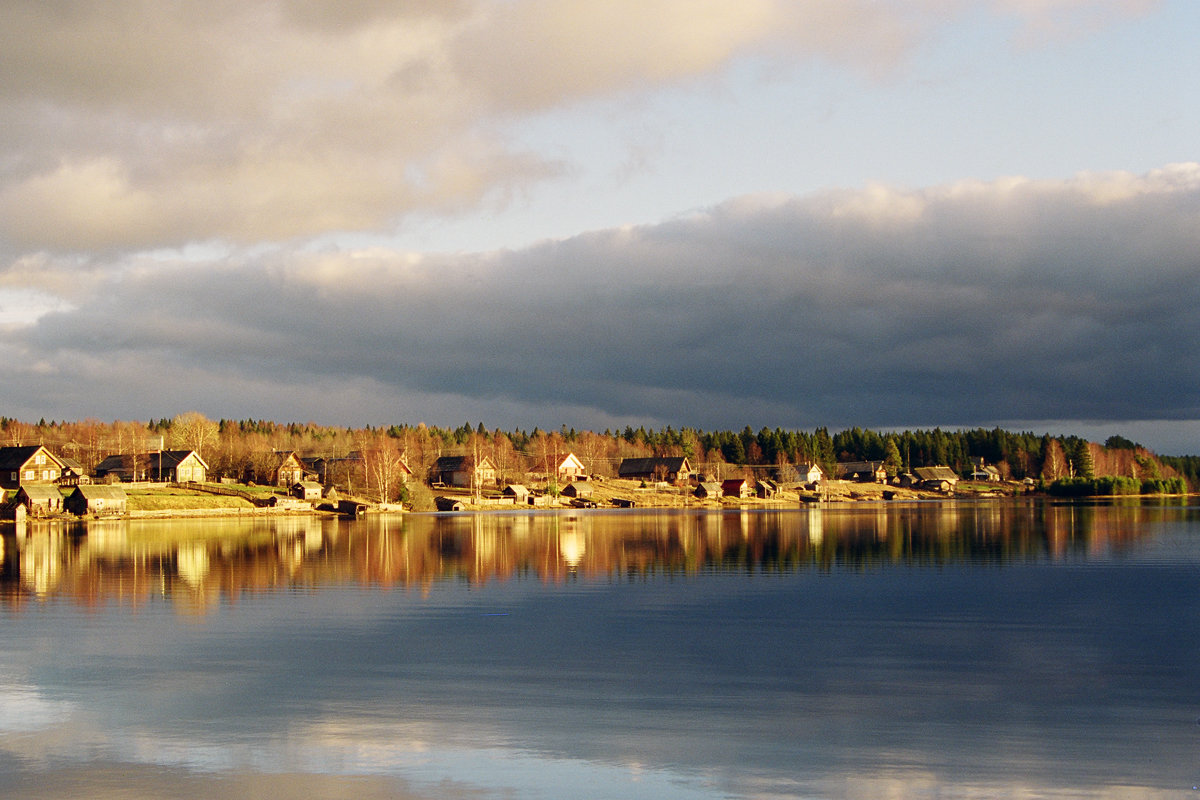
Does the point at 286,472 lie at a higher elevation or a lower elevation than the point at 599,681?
higher

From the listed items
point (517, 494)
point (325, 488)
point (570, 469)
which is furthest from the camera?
point (570, 469)

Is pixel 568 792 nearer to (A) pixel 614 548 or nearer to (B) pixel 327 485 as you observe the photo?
(A) pixel 614 548

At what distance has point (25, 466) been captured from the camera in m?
126

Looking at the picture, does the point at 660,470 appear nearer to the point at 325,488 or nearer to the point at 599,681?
the point at 325,488

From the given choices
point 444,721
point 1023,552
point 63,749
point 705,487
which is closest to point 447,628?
point 444,721

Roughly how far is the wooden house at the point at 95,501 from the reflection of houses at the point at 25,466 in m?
28.9

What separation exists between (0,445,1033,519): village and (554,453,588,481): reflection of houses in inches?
8.4

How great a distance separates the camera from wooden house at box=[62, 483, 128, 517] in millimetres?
99750

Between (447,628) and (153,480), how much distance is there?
119m

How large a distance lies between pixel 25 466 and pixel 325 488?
3577 cm

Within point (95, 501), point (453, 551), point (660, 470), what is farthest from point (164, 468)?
point (660, 470)

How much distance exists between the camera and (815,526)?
92.1 metres

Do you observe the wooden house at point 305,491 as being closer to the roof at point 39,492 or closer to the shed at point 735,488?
the roof at point 39,492

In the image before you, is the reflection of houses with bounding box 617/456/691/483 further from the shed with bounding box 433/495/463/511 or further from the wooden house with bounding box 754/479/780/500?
the shed with bounding box 433/495/463/511
